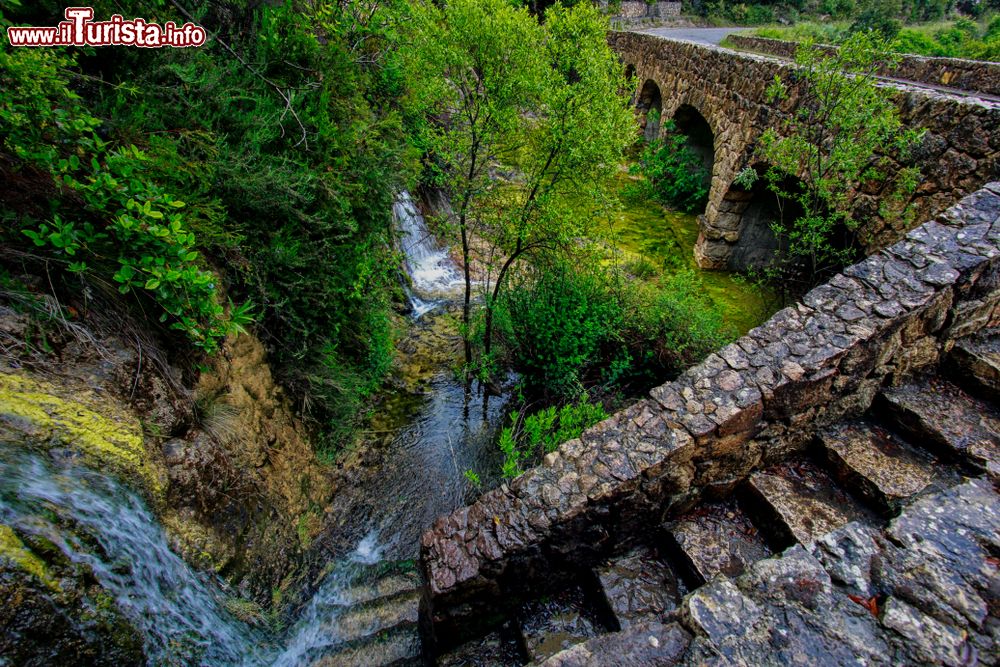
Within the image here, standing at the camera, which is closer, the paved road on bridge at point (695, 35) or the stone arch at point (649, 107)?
the stone arch at point (649, 107)

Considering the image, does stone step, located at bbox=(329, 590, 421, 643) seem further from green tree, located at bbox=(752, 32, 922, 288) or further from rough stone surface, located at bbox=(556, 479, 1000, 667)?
green tree, located at bbox=(752, 32, 922, 288)

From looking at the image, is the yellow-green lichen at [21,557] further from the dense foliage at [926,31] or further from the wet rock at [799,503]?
the dense foliage at [926,31]

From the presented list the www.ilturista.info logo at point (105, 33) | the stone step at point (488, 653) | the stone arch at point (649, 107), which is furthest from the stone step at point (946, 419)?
the stone arch at point (649, 107)

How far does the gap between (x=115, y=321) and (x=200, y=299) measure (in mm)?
→ 465

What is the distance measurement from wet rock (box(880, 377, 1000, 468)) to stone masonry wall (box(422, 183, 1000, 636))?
0.15 m

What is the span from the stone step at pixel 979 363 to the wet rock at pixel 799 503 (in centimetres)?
132

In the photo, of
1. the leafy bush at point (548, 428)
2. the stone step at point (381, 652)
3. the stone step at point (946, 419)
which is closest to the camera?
the stone step at point (946, 419)

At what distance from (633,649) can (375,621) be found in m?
2.12

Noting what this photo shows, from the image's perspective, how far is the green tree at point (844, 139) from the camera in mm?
4320

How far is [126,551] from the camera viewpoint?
7.45ft

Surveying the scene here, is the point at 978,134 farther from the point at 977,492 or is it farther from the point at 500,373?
the point at 500,373

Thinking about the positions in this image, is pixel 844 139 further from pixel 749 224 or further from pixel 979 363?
pixel 749 224

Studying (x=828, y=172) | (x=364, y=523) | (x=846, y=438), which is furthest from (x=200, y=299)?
(x=828, y=172)

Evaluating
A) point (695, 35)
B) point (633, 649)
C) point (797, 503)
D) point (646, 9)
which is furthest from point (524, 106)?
point (646, 9)
